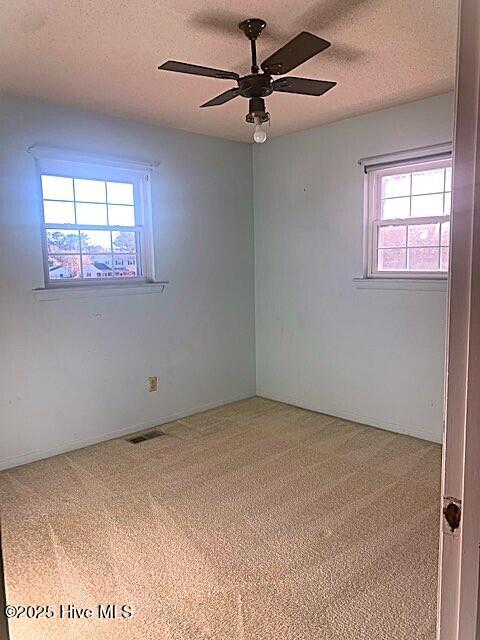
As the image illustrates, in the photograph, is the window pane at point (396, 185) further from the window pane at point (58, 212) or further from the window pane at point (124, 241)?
the window pane at point (58, 212)

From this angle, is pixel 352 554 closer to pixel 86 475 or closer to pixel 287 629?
pixel 287 629

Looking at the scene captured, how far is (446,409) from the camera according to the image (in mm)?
759

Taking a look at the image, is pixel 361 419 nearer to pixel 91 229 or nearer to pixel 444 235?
pixel 444 235

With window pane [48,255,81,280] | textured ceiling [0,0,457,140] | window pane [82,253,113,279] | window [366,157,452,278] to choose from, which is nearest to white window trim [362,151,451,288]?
window [366,157,452,278]

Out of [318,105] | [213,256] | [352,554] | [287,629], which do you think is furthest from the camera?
[213,256]

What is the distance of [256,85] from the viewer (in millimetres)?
2256

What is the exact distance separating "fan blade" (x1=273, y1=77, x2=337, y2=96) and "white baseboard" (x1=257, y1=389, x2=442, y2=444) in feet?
8.48

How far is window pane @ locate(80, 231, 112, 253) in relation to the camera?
3.46 meters

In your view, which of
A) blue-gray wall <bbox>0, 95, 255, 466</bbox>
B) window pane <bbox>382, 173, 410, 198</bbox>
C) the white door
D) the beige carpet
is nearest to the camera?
the white door

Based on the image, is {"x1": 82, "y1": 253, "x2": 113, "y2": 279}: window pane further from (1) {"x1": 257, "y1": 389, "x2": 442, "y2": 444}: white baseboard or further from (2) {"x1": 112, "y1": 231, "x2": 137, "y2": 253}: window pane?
(1) {"x1": 257, "y1": 389, "x2": 442, "y2": 444}: white baseboard

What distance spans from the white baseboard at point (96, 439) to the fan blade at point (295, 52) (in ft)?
9.32

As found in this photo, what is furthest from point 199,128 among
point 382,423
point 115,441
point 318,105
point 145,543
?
point 145,543

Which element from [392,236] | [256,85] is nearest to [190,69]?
[256,85]

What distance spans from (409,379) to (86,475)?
249 centimetres
